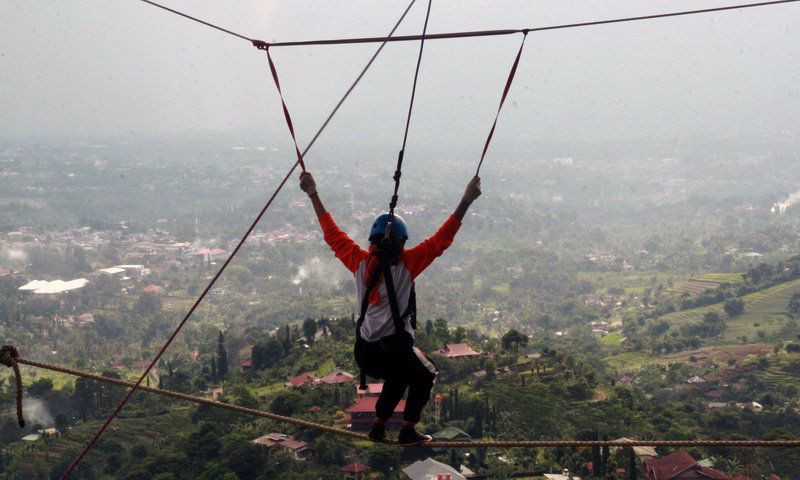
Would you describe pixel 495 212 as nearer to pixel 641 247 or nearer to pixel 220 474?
pixel 641 247

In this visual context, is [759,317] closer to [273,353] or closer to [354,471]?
[273,353]

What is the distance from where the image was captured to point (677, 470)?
33.4m

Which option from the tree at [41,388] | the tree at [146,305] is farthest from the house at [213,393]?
the tree at [146,305]

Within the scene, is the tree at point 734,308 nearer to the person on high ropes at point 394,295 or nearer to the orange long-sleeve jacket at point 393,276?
the person on high ropes at point 394,295

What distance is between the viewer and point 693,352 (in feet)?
238

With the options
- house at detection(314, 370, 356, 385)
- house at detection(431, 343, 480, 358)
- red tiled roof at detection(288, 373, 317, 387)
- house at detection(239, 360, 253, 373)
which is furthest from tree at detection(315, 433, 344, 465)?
house at detection(239, 360, 253, 373)

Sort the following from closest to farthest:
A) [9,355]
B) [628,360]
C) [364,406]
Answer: [9,355] < [364,406] < [628,360]

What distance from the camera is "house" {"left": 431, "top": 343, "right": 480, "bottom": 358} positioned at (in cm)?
4933

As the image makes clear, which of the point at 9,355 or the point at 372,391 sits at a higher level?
the point at 9,355

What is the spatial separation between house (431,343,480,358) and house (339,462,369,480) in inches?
615

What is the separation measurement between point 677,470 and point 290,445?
64.3 feet

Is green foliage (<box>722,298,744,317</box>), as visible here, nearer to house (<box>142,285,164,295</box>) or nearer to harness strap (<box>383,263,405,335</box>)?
house (<box>142,285,164,295</box>)

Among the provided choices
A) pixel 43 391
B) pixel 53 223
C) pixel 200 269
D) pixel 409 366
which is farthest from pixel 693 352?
pixel 53 223

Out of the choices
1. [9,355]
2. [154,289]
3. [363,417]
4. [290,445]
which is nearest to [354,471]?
[290,445]
